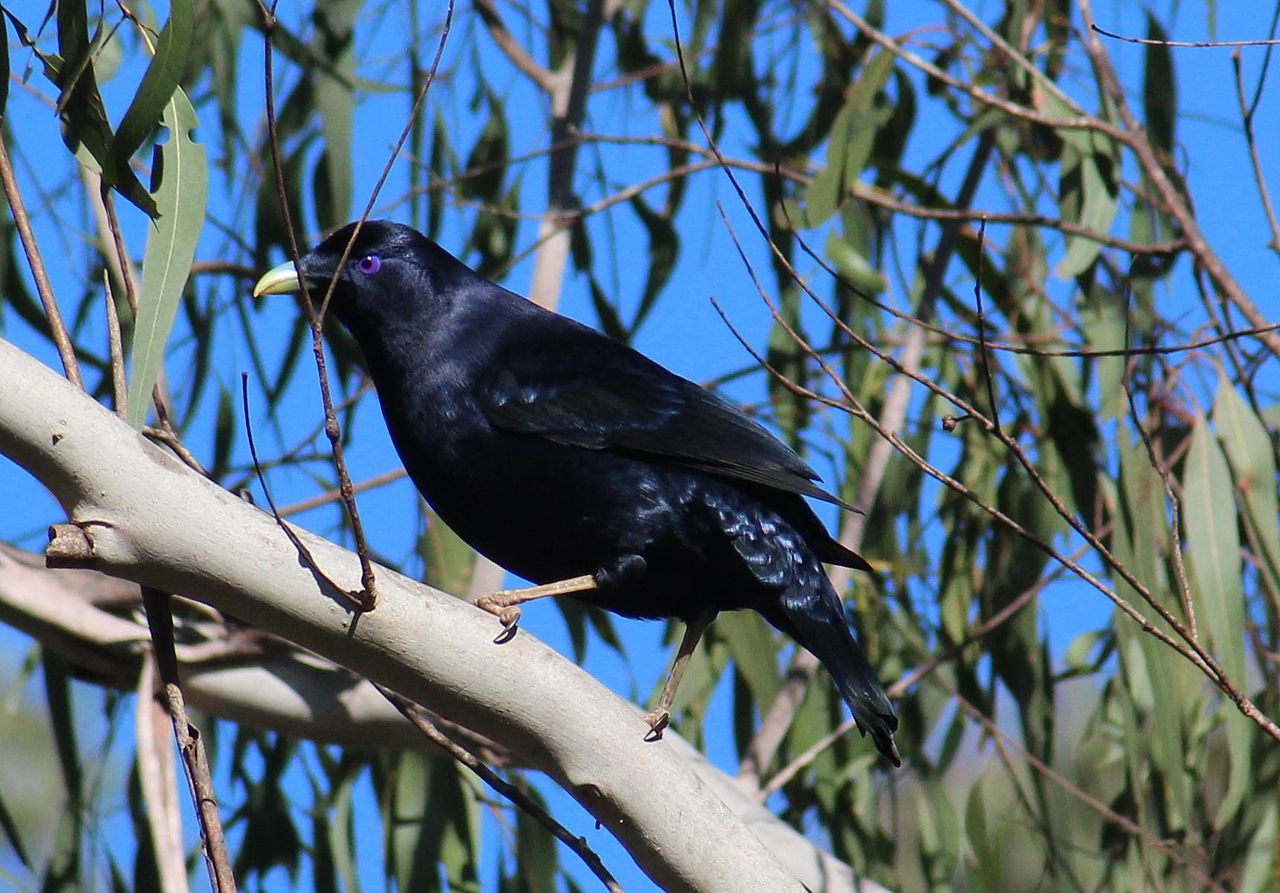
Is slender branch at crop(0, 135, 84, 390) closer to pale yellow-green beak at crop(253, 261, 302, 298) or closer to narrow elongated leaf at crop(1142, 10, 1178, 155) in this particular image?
pale yellow-green beak at crop(253, 261, 302, 298)

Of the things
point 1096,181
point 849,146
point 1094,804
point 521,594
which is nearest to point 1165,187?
point 1096,181

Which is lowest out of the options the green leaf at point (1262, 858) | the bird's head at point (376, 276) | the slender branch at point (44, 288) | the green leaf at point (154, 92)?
the green leaf at point (1262, 858)

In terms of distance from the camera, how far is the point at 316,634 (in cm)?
192

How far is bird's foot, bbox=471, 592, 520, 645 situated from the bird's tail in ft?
1.90

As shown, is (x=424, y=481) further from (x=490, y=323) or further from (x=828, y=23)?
(x=828, y=23)

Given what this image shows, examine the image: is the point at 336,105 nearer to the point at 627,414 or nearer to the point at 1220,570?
the point at 627,414

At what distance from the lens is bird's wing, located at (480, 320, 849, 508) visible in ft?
10.0

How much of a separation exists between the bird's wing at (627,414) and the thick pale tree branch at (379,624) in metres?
0.97

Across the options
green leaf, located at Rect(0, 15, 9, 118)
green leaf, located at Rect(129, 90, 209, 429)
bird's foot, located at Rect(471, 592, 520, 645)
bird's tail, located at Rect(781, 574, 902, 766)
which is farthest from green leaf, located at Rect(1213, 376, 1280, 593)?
green leaf, located at Rect(0, 15, 9, 118)

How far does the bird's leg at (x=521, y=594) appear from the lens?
7.75ft

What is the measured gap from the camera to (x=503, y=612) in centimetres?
235

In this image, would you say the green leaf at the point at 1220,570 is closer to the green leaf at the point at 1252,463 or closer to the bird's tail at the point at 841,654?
the green leaf at the point at 1252,463

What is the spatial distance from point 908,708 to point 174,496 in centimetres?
266

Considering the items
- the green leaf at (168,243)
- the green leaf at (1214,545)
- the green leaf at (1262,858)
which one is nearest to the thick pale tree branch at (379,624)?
the green leaf at (168,243)
